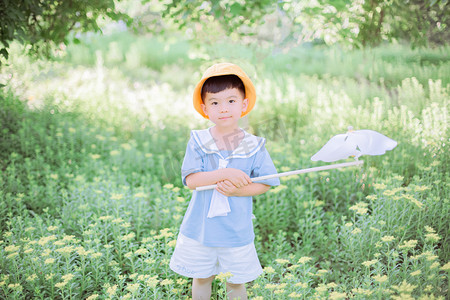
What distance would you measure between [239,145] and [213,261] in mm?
642

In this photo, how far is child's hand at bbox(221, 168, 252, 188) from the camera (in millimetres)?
2043

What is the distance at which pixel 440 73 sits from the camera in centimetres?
A: 446

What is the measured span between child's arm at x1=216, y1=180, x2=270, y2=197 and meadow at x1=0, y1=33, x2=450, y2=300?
1.53ft

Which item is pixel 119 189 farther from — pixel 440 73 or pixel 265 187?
pixel 440 73

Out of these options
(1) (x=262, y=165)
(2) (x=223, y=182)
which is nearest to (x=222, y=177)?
(2) (x=223, y=182)

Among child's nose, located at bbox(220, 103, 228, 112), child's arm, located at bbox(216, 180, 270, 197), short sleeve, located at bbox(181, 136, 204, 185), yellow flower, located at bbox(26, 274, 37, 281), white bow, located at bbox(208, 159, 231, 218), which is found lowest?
yellow flower, located at bbox(26, 274, 37, 281)

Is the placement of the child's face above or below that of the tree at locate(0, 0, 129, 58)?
below

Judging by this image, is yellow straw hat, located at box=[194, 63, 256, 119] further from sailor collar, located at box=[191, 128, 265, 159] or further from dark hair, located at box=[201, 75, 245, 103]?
sailor collar, located at box=[191, 128, 265, 159]

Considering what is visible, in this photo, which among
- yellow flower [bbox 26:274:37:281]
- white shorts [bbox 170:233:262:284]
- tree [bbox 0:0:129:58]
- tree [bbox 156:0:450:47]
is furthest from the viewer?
tree [bbox 156:0:450:47]

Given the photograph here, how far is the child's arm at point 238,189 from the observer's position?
2.04 m

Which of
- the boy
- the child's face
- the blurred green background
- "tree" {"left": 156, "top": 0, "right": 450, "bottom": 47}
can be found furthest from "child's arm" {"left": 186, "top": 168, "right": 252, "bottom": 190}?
"tree" {"left": 156, "top": 0, "right": 450, "bottom": 47}

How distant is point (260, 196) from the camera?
3619 millimetres

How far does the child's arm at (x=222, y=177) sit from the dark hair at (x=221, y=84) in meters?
0.41

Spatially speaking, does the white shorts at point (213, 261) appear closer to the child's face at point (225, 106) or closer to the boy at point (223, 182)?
the boy at point (223, 182)
